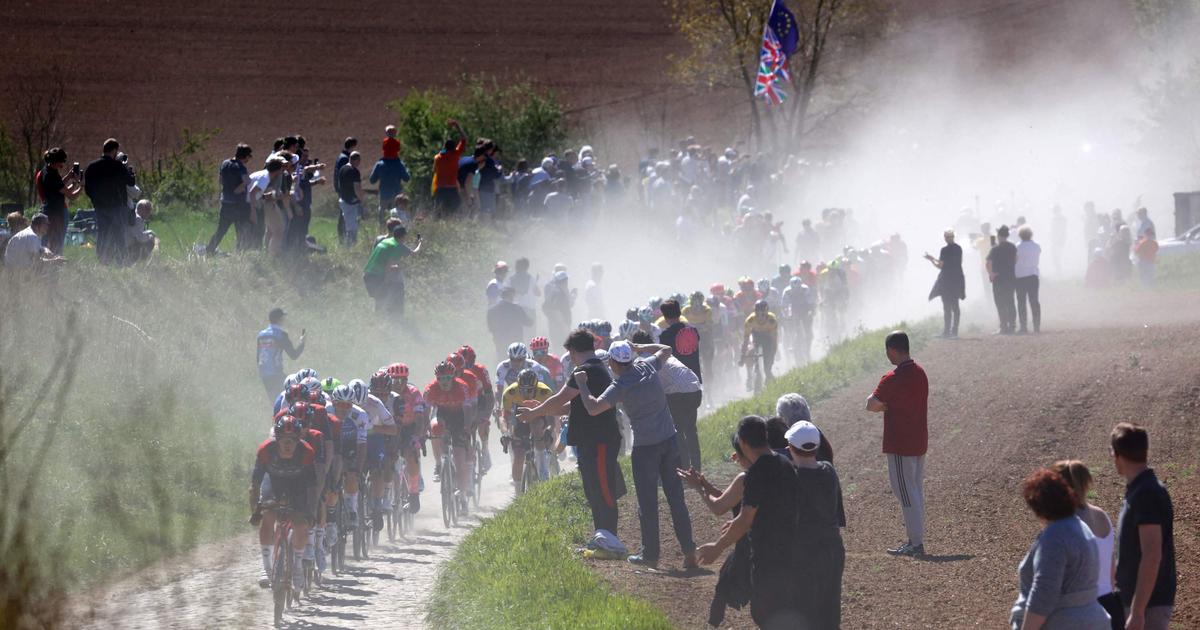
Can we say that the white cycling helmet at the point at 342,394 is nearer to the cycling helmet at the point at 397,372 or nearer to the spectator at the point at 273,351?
the cycling helmet at the point at 397,372

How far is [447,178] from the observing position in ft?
103

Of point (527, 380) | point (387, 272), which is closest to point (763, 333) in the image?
point (387, 272)

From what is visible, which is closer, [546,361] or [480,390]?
[480,390]

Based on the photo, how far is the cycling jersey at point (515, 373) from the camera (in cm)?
1791

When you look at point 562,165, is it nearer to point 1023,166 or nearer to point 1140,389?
point 1140,389

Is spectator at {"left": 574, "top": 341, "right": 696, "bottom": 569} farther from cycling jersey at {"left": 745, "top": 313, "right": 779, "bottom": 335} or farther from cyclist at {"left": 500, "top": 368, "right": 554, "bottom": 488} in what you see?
cycling jersey at {"left": 745, "top": 313, "right": 779, "bottom": 335}

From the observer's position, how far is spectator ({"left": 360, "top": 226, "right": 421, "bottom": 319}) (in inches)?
1016

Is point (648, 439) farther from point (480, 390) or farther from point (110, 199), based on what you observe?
point (110, 199)

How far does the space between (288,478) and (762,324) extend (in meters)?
12.1

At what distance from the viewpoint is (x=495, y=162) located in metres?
32.6

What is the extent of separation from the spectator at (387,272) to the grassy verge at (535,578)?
28.8 ft

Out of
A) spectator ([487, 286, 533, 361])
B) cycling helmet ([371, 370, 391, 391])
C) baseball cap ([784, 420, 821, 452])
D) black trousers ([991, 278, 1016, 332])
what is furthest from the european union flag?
baseball cap ([784, 420, 821, 452])

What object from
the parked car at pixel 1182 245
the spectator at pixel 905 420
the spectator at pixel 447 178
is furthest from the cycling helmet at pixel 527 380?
the parked car at pixel 1182 245

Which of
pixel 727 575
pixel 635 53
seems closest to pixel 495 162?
pixel 727 575
